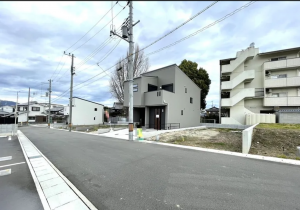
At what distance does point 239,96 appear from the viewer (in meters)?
20.2

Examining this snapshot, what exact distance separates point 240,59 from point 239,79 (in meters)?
2.96

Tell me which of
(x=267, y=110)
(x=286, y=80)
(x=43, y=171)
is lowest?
(x=43, y=171)

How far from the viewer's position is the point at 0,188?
3.62 meters

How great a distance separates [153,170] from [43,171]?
11.3 feet

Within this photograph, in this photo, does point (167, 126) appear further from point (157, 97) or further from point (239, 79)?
point (239, 79)

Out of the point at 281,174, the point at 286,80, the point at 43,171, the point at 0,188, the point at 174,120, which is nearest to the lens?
the point at 0,188

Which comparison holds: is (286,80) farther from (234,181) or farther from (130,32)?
(234,181)

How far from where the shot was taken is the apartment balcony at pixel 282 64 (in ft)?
60.0

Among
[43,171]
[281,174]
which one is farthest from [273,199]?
[43,171]

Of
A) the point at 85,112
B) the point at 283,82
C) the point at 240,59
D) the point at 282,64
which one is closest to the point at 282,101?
the point at 283,82

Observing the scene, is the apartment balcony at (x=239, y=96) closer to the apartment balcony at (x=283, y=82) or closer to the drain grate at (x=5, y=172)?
the apartment balcony at (x=283, y=82)

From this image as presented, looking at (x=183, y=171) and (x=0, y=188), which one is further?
(x=183, y=171)

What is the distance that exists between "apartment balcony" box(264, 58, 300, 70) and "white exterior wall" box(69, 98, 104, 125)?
1264 inches

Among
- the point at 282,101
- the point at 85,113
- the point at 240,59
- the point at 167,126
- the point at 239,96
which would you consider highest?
the point at 240,59
